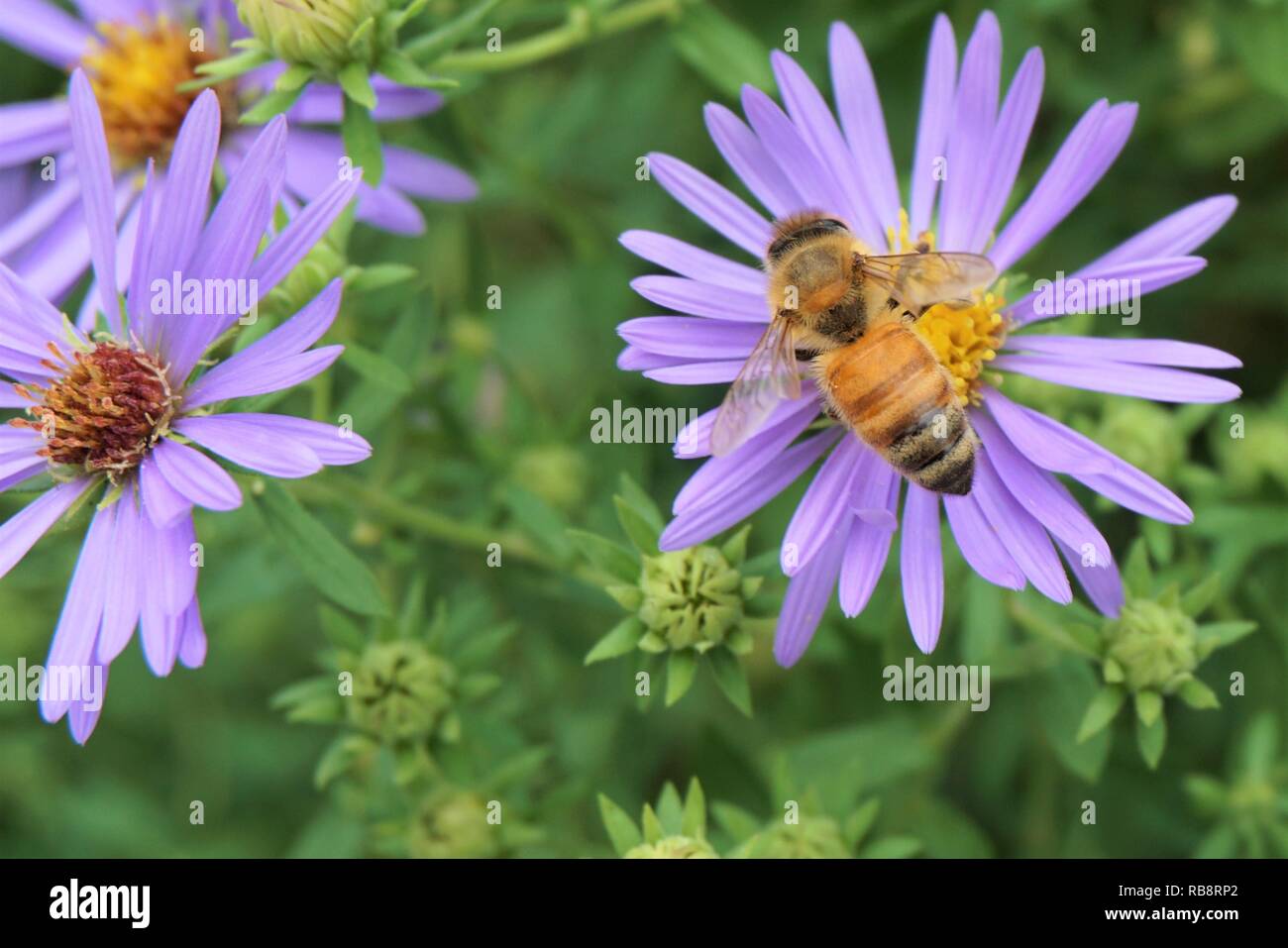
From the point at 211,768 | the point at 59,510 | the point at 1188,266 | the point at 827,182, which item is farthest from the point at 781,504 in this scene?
the point at 211,768

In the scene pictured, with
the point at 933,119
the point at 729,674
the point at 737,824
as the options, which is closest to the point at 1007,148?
the point at 933,119

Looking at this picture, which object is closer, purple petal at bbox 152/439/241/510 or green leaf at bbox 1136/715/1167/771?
purple petal at bbox 152/439/241/510

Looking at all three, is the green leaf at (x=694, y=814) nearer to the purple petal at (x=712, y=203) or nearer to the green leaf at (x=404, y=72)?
the purple petal at (x=712, y=203)

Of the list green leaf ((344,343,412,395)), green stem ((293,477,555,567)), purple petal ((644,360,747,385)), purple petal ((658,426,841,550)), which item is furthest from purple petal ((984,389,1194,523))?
green leaf ((344,343,412,395))

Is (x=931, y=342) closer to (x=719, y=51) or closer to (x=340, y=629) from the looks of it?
(x=719, y=51)

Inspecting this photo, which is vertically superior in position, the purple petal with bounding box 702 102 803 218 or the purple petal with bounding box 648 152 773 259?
the purple petal with bounding box 702 102 803 218

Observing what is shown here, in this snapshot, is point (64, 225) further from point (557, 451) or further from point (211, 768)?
point (211, 768)

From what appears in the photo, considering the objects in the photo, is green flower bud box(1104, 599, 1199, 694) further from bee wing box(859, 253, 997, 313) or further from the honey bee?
bee wing box(859, 253, 997, 313)
